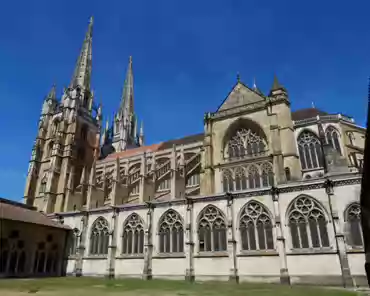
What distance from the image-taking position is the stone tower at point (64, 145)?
43.3 m

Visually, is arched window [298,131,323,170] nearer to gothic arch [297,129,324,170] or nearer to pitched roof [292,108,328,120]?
gothic arch [297,129,324,170]

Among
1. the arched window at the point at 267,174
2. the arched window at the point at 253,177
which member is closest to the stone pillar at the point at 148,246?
the arched window at the point at 253,177

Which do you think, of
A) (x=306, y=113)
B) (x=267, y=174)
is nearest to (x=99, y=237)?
(x=267, y=174)

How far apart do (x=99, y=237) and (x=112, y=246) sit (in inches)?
75.5

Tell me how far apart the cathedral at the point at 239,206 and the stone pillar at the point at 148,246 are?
0.25 ft

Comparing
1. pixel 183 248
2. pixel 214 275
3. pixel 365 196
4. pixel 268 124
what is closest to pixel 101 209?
pixel 183 248

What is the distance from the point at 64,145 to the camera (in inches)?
1892

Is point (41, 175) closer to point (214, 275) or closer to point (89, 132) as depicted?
point (89, 132)

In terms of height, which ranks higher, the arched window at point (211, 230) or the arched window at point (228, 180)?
the arched window at point (228, 180)

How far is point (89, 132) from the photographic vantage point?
54.4 metres

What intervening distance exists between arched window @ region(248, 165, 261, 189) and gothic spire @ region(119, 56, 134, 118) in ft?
182

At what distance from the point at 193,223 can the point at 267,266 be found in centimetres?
576

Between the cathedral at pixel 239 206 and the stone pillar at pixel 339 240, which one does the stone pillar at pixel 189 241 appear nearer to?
the cathedral at pixel 239 206

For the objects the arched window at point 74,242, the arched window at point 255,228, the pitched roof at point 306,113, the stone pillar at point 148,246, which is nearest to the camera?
the arched window at point 255,228
